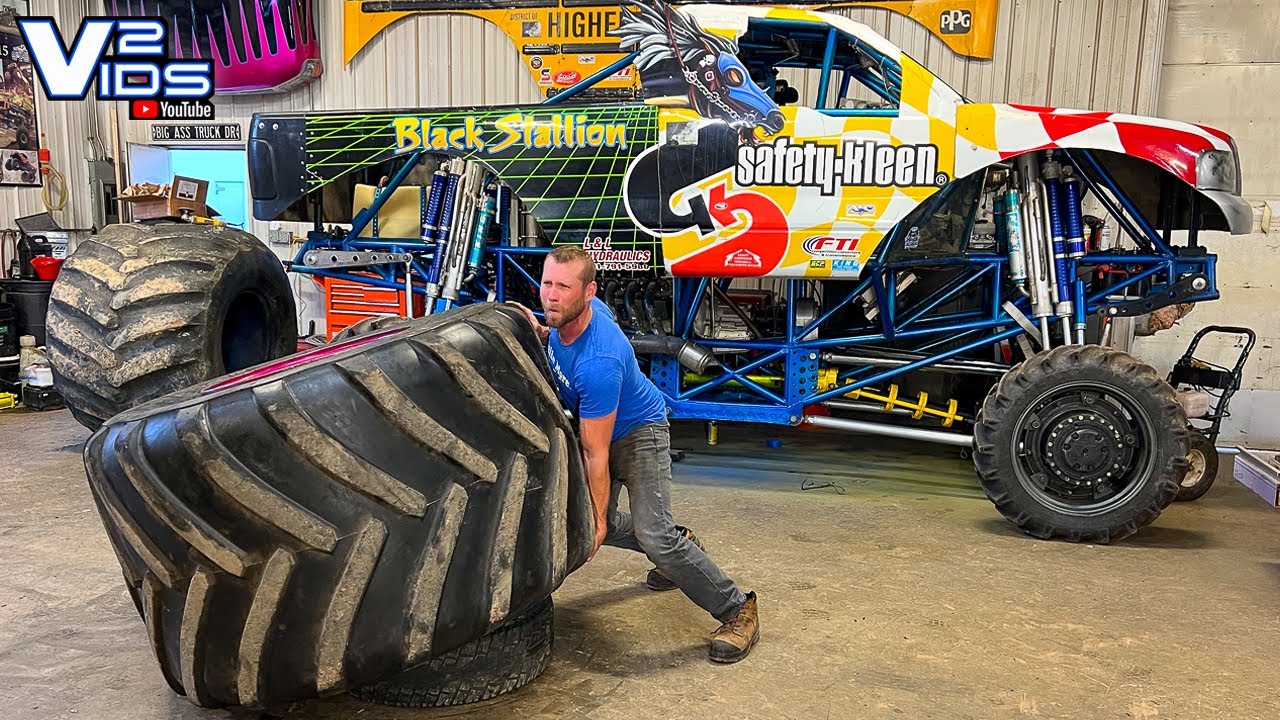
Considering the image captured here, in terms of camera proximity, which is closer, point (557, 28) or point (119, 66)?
point (557, 28)

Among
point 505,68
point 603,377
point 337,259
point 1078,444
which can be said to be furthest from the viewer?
point 505,68

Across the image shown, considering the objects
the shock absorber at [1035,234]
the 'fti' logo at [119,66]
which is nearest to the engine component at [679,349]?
the shock absorber at [1035,234]

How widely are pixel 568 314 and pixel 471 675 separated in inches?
44.5

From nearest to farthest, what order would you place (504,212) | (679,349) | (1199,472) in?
1. (679,349)
2. (1199,472)
3. (504,212)

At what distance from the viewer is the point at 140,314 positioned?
12.9 feet

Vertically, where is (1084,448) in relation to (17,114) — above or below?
below

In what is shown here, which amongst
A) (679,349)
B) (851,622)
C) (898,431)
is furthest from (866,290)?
(851,622)

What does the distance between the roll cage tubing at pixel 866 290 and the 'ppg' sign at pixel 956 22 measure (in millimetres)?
2596

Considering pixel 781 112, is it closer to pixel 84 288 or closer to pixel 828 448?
pixel 828 448

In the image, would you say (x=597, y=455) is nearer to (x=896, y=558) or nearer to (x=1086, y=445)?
(x=896, y=558)

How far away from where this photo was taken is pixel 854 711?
8.36 ft

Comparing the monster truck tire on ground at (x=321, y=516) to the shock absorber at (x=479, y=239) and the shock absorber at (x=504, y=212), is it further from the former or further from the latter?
the shock absorber at (x=504, y=212)

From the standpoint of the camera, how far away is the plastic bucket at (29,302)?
734 centimetres

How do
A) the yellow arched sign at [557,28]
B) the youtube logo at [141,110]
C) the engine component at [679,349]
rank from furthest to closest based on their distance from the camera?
the youtube logo at [141,110]
the yellow arched sign at [557,28]
the engine component at [679,349]
